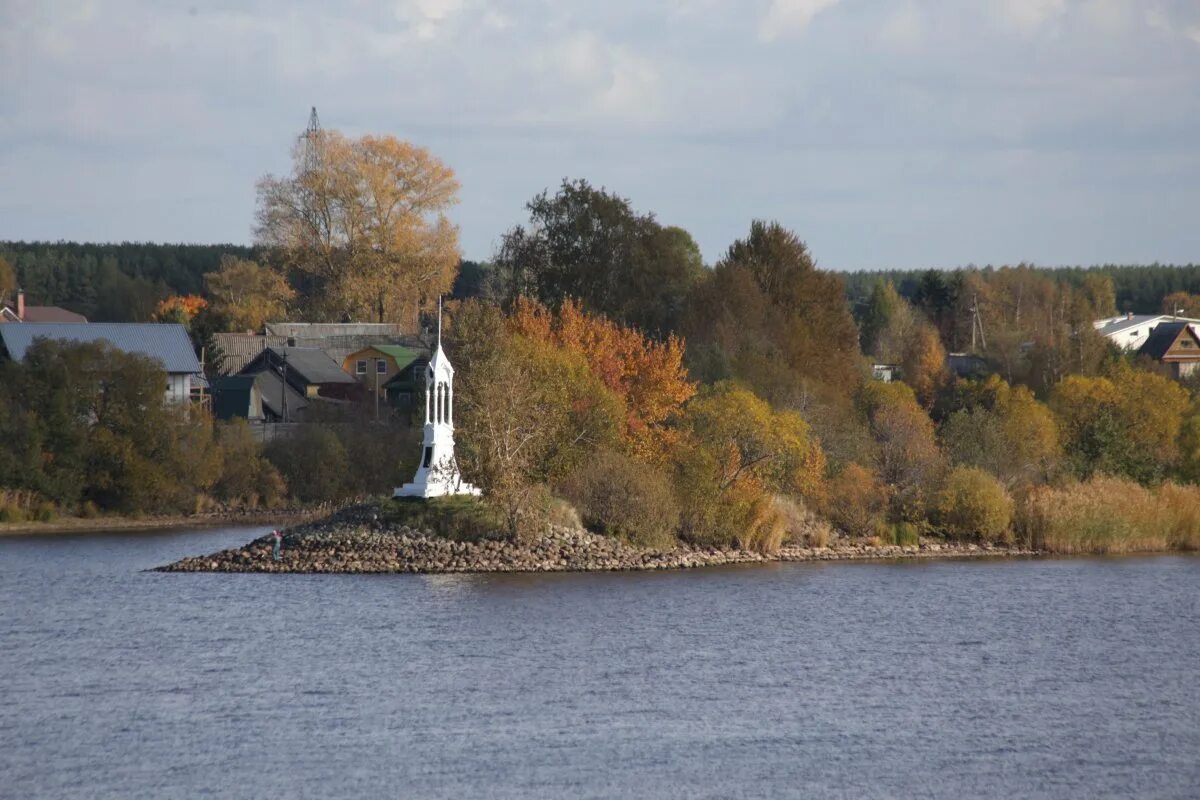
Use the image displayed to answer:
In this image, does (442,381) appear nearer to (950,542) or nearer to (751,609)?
(751,609)

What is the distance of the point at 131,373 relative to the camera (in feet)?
221

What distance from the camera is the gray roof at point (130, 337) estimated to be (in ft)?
254

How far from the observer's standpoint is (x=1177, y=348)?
109 m

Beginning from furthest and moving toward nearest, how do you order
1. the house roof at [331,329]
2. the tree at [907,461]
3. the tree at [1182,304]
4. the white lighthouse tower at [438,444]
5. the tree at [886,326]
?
the tree at [1182,304], the tree at [886,326], the house roof at [331,329], the tree at [907,461], the white lighthouse tower at [438,444]

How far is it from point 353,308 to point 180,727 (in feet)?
246

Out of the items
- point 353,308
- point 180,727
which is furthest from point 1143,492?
Answer: point 353,308

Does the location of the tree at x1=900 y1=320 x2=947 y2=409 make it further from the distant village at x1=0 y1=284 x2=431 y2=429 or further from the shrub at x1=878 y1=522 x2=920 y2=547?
the distant village at x1=0 y1=284 x2=431 y2=429

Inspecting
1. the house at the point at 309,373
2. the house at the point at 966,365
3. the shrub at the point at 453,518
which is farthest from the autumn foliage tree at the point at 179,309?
the shrub at the point at 453,518

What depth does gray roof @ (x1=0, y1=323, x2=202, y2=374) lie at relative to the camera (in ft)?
254

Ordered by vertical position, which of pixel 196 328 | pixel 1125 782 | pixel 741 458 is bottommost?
pixel 1125 782

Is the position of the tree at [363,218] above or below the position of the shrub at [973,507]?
above

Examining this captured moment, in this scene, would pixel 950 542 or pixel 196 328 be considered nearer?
pixel 950 542

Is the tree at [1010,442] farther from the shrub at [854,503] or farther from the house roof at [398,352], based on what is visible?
the house roof at [398,352]

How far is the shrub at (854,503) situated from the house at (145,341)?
33122 mm
